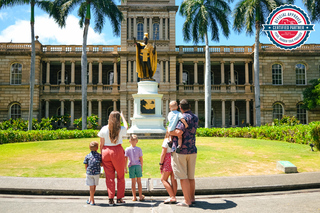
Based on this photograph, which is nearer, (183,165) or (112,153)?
(183,165)

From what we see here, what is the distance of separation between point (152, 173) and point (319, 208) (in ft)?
12.8

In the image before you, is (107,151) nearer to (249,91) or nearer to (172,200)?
(172,200)

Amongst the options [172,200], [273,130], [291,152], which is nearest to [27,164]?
[172,200]

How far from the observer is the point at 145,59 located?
1470 centimetres

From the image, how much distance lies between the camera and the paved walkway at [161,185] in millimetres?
5613

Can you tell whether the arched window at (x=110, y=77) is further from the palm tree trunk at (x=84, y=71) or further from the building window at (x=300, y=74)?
the building window at (x=300, y=74)

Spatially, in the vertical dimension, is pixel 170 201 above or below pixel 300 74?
below

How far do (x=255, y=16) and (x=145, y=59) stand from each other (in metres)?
12.1

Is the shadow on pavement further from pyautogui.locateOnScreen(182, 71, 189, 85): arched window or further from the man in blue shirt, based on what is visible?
pyautogui.locateOnScreen(182, 71, 189, 85): arched window

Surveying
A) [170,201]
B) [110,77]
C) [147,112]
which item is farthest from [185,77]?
[170,201]

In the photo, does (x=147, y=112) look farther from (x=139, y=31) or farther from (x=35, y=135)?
(x=139, y=31)

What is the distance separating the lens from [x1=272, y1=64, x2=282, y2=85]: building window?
31359mm

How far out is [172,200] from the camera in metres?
4.87

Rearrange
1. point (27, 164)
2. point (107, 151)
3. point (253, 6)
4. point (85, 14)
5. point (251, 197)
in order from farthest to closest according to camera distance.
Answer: point (85, 14) < point (253, 6) < point (27, 164) < point (251, 197) < point (107, 151)
